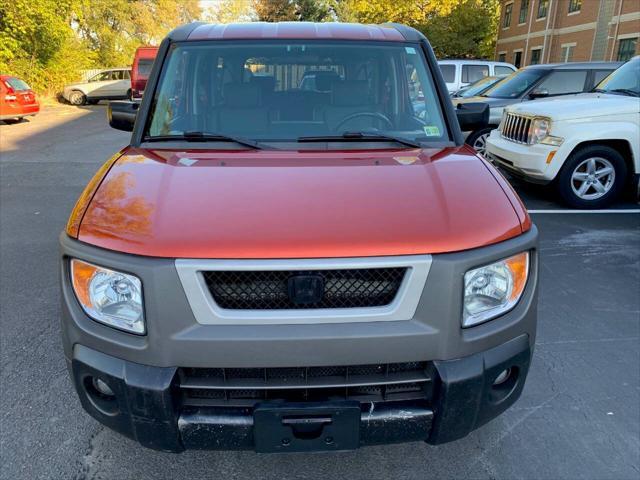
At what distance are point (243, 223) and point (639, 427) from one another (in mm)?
2369

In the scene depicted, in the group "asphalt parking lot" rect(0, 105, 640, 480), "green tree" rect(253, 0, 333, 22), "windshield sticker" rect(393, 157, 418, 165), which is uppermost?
"green tree" rect(253, 0, 333, 22)

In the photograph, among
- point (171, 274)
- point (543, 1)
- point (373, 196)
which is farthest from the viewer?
point (543, 1)

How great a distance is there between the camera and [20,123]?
16.5 meters

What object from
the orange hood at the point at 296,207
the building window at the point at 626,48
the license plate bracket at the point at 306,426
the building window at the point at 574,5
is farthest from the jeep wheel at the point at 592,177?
the building window at the point at 574,5

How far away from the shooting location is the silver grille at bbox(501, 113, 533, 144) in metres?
6.77

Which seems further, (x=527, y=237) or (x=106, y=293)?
(x=527, y=237)

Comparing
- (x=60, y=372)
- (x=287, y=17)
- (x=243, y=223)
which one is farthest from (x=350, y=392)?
(x=287, y=17)

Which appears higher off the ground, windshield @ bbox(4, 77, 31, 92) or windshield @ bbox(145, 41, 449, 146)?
windshield @ bbox(145, 41, 449, 146)

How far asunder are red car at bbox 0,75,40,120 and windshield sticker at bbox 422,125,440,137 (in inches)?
637

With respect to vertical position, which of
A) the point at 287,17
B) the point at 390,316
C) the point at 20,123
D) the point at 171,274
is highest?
the point at 287,17

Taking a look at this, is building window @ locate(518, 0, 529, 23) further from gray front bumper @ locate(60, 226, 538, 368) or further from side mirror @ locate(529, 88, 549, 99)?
gray front bumper @ locate(60, 226, 538, 368)

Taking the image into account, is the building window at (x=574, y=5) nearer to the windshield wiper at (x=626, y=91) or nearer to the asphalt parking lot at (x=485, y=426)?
the windshield wiper at (x=626, y=91)

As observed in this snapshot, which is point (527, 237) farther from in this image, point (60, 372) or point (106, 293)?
point (60, 372)

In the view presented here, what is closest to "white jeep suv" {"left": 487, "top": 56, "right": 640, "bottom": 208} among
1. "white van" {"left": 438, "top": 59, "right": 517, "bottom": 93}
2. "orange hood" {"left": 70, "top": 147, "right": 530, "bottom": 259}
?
"orange hood" {"left": 70, "top": 147, "right": 530, "bottom": 259}
